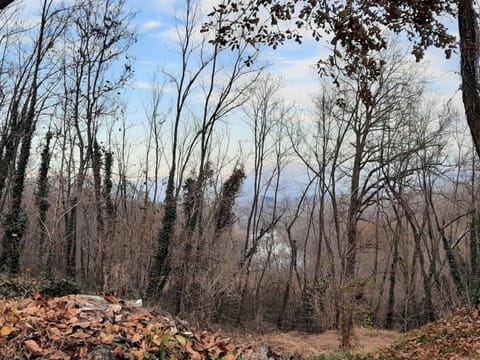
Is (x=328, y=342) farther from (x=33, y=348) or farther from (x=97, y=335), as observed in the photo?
(x=33, y=348)

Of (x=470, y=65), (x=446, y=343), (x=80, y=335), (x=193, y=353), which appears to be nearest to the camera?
(x=80, y=335)

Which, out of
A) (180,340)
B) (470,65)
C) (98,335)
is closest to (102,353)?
(98,335)

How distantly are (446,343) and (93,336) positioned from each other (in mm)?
6033

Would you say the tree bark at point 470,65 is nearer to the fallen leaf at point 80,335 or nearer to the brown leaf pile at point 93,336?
the brown leaf pile at point 93,336

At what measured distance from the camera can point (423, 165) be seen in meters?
22.5

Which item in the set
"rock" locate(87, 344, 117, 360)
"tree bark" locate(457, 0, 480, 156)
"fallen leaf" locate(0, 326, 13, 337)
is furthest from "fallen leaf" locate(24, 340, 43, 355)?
"tree bark" locate(457, 0, 480, 156)

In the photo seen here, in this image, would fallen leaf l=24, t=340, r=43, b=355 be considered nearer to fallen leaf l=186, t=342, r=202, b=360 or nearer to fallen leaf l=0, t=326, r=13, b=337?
fallen leaf l=0, t=326, r=13, b=337

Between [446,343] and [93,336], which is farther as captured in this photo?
[446,343]

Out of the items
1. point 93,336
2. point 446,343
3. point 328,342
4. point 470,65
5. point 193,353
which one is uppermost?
point 470,65

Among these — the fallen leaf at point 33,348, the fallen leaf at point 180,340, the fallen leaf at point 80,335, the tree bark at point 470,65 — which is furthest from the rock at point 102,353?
the tree bark at point 470,65

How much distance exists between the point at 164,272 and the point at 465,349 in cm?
1296

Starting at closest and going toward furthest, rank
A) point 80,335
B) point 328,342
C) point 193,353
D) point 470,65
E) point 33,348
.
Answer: point 33,348, point 80,335, point 193,353, point 470,65, point 328,342

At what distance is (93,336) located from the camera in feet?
11.9

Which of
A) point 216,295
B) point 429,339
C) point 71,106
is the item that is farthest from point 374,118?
point 429,339
